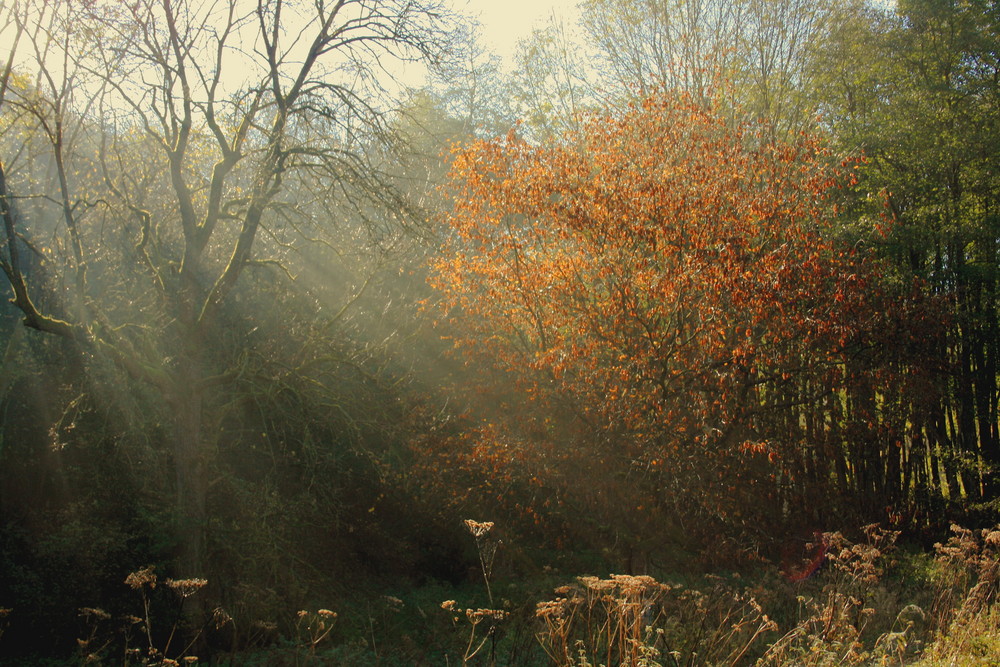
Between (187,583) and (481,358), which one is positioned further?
(481,358)

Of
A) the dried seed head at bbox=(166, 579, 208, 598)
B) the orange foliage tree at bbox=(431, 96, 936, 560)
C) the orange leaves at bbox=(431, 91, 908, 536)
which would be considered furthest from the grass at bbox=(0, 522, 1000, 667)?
the orange leaves at bbox=(431, 91, 908, 536)

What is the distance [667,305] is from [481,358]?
2.50 m

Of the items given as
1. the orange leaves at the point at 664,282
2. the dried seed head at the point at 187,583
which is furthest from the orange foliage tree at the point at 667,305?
the dried seed head at the point at 187,583

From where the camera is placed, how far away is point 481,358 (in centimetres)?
1005

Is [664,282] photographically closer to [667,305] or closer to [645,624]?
[667,305]

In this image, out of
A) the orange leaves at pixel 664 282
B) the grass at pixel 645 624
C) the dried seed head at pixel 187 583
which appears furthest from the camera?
the orange leaves at pixel 664 282

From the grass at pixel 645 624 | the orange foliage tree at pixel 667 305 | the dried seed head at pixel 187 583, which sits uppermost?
the orange foliage tree at pixel 667 305

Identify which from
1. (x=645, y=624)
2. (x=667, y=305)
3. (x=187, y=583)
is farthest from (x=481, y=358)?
(x=187, y=583)

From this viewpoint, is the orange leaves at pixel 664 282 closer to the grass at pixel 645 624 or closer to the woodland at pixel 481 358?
the woodland at pixel 481 358

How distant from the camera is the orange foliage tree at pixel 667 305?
8773 mm

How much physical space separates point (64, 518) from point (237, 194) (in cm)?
389

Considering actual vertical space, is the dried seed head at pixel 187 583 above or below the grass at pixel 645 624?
above

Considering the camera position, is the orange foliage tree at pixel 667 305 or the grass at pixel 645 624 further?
the orange foliage tree at pixel 667 305

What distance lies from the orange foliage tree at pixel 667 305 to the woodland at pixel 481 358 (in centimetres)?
6
